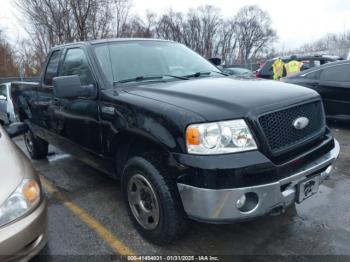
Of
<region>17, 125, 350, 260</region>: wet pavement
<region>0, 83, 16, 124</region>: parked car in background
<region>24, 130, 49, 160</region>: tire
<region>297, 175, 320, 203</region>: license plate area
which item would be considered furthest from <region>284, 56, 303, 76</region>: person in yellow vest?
<region>297, 175, 320, 203</region>: license plate area

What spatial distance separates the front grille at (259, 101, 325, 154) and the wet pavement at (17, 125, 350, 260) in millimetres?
916

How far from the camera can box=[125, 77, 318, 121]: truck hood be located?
8.25 feet

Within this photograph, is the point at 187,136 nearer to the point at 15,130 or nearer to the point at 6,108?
the point at 15,130

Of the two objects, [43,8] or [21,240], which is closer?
[21,240]

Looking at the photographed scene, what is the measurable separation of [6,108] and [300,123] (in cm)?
854

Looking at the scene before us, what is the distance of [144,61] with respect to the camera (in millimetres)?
3729

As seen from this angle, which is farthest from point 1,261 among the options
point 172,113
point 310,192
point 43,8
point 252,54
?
point 252,54

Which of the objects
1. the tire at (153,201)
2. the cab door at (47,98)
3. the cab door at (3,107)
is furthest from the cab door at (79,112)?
the cab door at (3,107)

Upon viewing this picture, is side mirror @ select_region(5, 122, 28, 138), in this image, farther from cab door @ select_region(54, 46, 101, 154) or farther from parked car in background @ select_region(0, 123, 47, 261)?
parked car in background @ select_region(0, 123, 47, 261)

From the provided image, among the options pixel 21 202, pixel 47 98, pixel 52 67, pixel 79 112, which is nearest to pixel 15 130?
pixel 79 112

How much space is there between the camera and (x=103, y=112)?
3.27 meters

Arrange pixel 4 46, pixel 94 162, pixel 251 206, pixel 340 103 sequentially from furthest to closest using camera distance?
pixel 4 46 < pixel 340 103 < pixel 94 162 < pixel 251 206

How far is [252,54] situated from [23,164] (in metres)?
77.3

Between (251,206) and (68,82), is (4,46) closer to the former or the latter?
(68,82)
